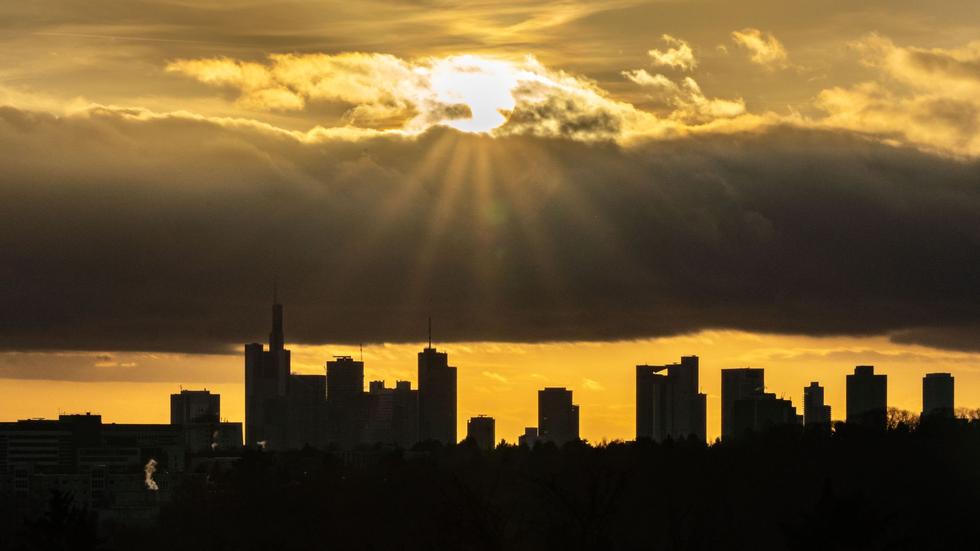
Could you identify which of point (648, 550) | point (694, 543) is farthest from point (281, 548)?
point (694, 543)

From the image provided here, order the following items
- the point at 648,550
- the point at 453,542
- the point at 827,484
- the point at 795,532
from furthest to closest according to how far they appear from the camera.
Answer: the point at 648,550 < the point at 453,542 < the point at 827,484 < the point at 795,532

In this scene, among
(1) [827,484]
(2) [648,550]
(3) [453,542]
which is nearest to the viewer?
(1) [827,484]

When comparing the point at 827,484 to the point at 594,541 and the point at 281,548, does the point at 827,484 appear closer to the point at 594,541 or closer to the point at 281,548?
the point at 594,541

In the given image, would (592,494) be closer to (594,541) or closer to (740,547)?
(594,541)

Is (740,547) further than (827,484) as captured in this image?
Yes

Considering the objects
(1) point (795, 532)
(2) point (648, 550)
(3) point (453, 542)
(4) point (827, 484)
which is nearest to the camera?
(1) point (795, 532)

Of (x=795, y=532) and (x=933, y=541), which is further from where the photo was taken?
(x=933, y=541)

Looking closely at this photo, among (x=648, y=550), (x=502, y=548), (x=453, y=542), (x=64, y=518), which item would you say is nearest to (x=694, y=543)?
(x=453, y=542)

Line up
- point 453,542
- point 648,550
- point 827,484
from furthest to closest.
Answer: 1. point 648,550
2. point 453,542
3. point 827,484
